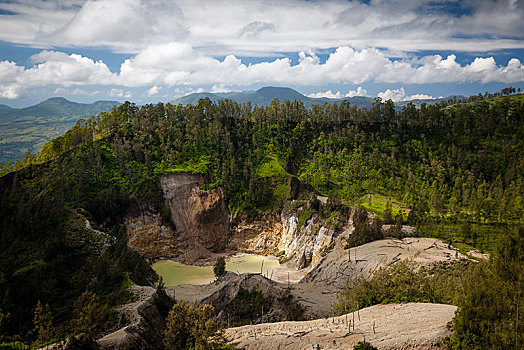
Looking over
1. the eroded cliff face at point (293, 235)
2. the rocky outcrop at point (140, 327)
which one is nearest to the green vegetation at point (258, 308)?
the rocky outcrop at point (140, 327)

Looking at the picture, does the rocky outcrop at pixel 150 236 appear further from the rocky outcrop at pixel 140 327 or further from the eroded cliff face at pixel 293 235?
the rocky outcrop at pixel 140 327

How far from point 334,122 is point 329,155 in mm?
22341

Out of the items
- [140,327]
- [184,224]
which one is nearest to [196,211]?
[184,224]

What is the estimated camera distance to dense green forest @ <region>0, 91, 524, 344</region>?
47.4 m

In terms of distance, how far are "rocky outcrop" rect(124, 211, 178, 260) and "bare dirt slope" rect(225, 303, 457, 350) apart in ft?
181

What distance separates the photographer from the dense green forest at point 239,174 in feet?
156

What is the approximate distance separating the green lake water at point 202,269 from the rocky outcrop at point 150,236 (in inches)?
148

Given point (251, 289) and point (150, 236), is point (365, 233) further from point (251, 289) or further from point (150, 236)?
point (150, 236)

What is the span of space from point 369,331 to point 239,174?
7752 cm

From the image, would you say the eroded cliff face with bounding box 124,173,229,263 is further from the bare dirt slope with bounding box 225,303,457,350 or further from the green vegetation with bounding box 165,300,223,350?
the green vegetation with bounding box 165,300,223,350

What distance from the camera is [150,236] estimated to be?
8469 centimetres

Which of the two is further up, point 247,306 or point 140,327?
point 140,327

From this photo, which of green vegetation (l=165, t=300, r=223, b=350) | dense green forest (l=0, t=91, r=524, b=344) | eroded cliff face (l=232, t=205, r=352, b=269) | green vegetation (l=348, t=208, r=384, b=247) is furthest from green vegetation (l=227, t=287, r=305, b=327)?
eroded cliff face (l=232, t=205, r=352, b=269)

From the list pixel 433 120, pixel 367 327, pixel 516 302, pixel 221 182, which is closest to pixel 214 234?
pixel 221 182
